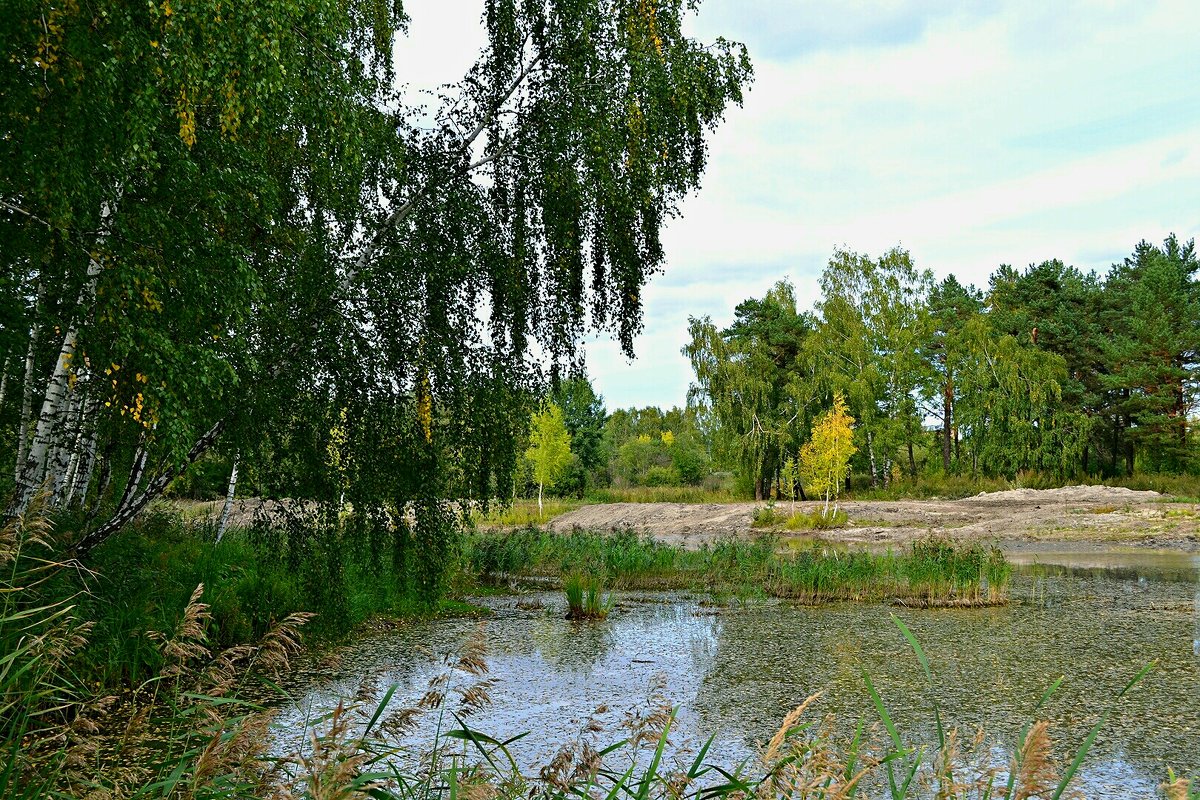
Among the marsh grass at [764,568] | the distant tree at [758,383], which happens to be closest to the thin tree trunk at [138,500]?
the marsh grass at [764,568]

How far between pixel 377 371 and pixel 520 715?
249 cm

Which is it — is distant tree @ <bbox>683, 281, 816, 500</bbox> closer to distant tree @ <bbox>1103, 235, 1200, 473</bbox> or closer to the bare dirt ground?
the bare dirt ground

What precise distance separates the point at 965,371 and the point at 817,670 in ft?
87.9

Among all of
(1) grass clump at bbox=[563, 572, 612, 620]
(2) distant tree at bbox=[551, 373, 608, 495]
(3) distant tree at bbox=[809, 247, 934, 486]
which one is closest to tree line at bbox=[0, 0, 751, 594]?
(1) grass clump at bbox=[563, 572, 612, 620]

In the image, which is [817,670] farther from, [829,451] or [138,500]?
[829,451]

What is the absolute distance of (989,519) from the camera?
2311 cm

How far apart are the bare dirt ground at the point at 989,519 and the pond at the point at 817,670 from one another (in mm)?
8535

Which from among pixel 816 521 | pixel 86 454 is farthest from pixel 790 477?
pixel 86 454

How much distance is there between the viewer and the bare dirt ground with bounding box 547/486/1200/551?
1991 cm

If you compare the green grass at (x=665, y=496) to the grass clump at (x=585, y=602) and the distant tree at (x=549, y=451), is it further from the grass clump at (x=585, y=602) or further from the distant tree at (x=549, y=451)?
the grass clump at (x=585, y=602)

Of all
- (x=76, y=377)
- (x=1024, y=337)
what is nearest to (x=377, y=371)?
(x=76, y=377)

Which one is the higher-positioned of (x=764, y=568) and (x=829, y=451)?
(x=829, y=451)

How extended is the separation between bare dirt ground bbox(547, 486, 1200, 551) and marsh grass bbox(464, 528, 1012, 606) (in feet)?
15.9

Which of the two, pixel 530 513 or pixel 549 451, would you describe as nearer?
pixel 549 451
